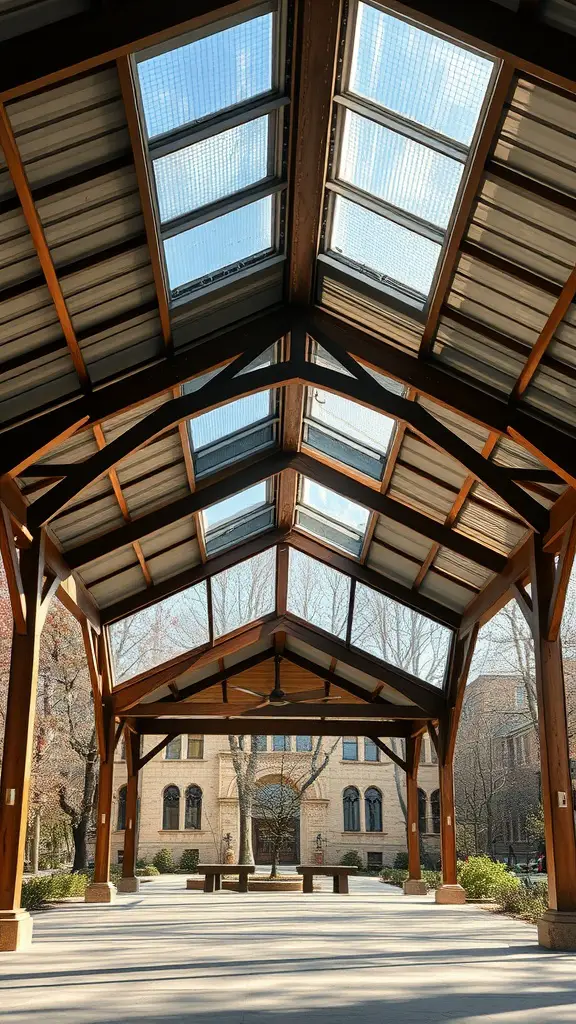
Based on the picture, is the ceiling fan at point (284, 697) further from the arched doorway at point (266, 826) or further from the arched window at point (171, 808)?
the arched window at point (171, 808)

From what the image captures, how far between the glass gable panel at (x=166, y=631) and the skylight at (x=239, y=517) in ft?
4.12

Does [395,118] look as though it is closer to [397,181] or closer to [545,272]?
[397,181]

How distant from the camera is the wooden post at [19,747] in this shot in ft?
28.8

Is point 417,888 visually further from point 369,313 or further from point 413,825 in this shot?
point 369,313

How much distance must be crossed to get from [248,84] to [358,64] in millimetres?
878

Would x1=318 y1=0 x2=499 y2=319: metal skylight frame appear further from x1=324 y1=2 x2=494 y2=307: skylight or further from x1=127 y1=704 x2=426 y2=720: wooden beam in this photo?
x1=127 y1=704 x2=426 y2=720: wooden beam

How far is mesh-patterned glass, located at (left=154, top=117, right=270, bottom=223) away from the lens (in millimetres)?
7328

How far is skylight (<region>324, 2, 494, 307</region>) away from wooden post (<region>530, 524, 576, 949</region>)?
3424 millimetres

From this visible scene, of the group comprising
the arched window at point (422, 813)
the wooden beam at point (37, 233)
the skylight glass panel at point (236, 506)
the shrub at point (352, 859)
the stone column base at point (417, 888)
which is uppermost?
the skylight glass panel at point (236, 506)

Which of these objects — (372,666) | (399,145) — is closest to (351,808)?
(372,666)

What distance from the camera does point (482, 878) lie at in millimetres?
16531

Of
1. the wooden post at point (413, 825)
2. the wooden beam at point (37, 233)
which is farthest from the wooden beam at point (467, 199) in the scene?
the wooden post at point (413, 825)

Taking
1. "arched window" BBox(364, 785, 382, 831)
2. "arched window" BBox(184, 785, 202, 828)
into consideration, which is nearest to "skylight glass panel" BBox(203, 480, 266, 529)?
"arched window" BBox(184, 785, 202, 828)

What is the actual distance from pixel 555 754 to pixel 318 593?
757cm
